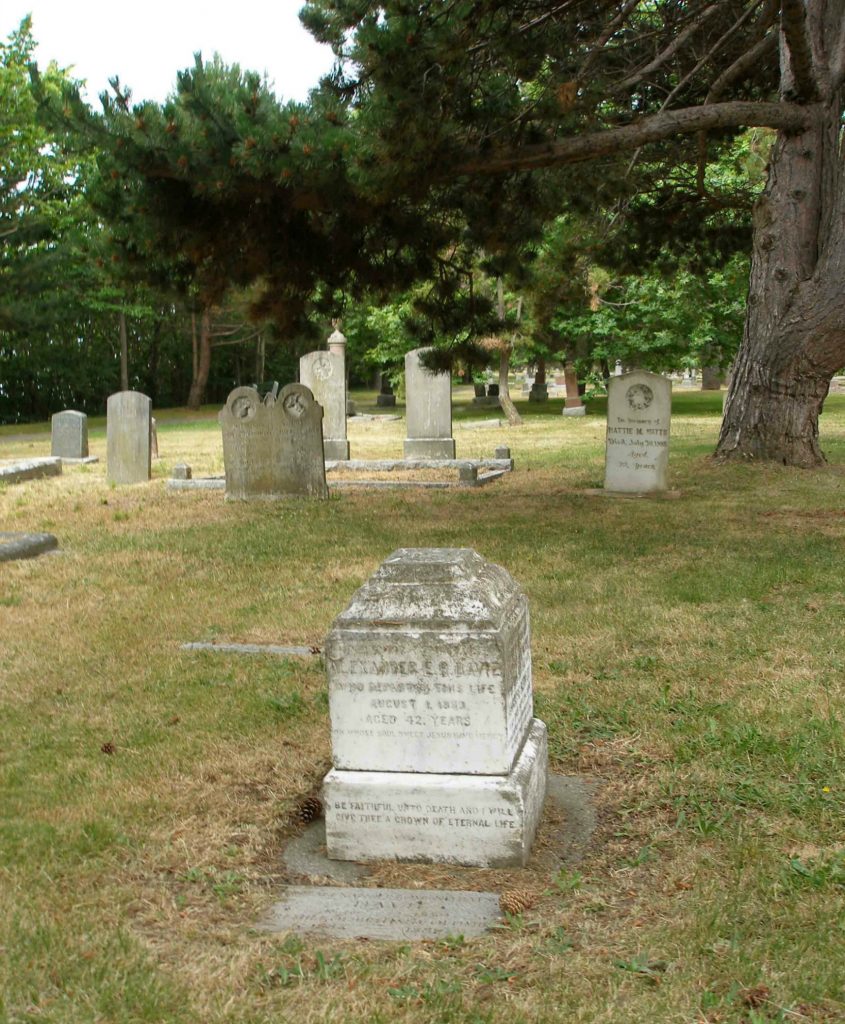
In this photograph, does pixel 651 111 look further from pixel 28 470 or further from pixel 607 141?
pixel 28 470

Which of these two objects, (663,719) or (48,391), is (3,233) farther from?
(663,719)

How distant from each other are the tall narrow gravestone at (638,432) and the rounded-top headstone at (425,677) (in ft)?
31.8

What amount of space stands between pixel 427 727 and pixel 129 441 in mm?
13283

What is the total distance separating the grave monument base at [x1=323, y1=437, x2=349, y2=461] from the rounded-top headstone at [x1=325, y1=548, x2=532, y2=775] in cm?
1494

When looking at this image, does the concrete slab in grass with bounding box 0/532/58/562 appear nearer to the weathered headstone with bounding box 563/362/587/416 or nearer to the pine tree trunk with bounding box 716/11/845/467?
the pine tree trunk with bounding box 716/11/845/467

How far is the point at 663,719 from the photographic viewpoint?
5.07m

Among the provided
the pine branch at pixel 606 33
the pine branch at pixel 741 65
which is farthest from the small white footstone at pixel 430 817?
the pine branch at pixel 741 65

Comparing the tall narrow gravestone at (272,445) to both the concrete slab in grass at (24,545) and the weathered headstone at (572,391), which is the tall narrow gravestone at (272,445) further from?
the weathered headstone at (572,391)

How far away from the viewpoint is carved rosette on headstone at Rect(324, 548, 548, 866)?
3.83 meters

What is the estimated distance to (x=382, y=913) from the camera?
3.51 meters

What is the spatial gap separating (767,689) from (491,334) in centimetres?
767

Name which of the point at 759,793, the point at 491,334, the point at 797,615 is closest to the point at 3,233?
the point at 491,334

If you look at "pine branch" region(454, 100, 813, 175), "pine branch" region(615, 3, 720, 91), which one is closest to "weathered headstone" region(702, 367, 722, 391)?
"pine branch" region(615, 3, 720, 91)

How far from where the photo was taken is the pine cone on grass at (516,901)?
346 centimetres
